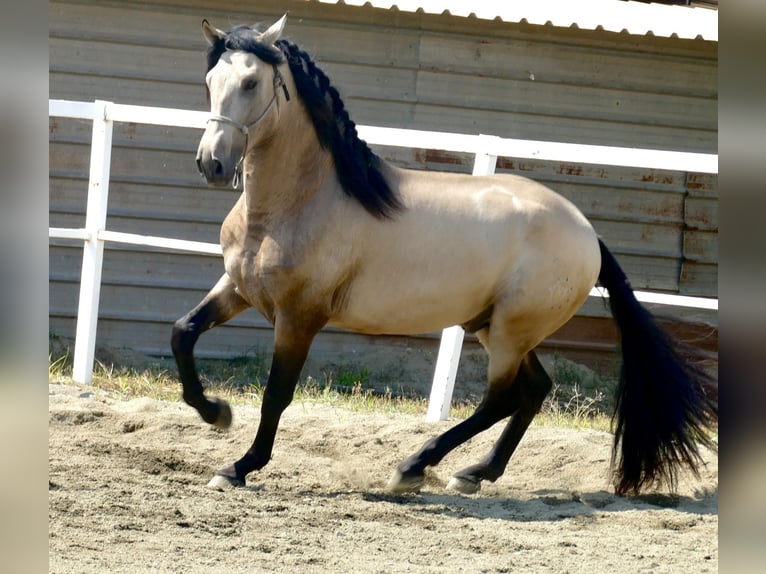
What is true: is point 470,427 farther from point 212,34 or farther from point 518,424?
point 212,34

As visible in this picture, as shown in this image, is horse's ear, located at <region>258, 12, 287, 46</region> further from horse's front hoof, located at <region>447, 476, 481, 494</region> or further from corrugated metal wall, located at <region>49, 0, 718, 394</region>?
corrugated metal wall, located at <region>49, 0, 718, 394</region>

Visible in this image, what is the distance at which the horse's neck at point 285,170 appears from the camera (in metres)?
4.36

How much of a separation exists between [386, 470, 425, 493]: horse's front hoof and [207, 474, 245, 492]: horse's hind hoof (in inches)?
Answer: 26.6

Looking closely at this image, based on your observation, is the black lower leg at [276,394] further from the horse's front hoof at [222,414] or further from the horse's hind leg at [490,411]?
the horse's hind leg at [490,411]

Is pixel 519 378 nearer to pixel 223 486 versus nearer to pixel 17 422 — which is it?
pixel 223 486

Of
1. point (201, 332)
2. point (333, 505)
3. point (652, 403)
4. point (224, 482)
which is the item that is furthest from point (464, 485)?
point (201, 332)

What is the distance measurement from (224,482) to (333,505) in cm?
52

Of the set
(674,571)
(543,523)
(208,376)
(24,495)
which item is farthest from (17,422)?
(208,376)

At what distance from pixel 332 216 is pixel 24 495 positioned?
12.3 ft

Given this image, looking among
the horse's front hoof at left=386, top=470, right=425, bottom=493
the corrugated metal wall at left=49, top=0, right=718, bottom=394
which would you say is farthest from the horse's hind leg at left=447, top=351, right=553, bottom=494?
the corrugated metal wall at left=49, top=0, right=718, bottom=394

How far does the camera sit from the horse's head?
394 cm

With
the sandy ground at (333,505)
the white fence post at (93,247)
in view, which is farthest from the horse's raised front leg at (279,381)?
the white fence post at (93,247)

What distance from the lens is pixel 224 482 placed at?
4.23 m

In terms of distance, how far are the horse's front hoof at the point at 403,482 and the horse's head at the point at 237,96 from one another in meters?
1.54
